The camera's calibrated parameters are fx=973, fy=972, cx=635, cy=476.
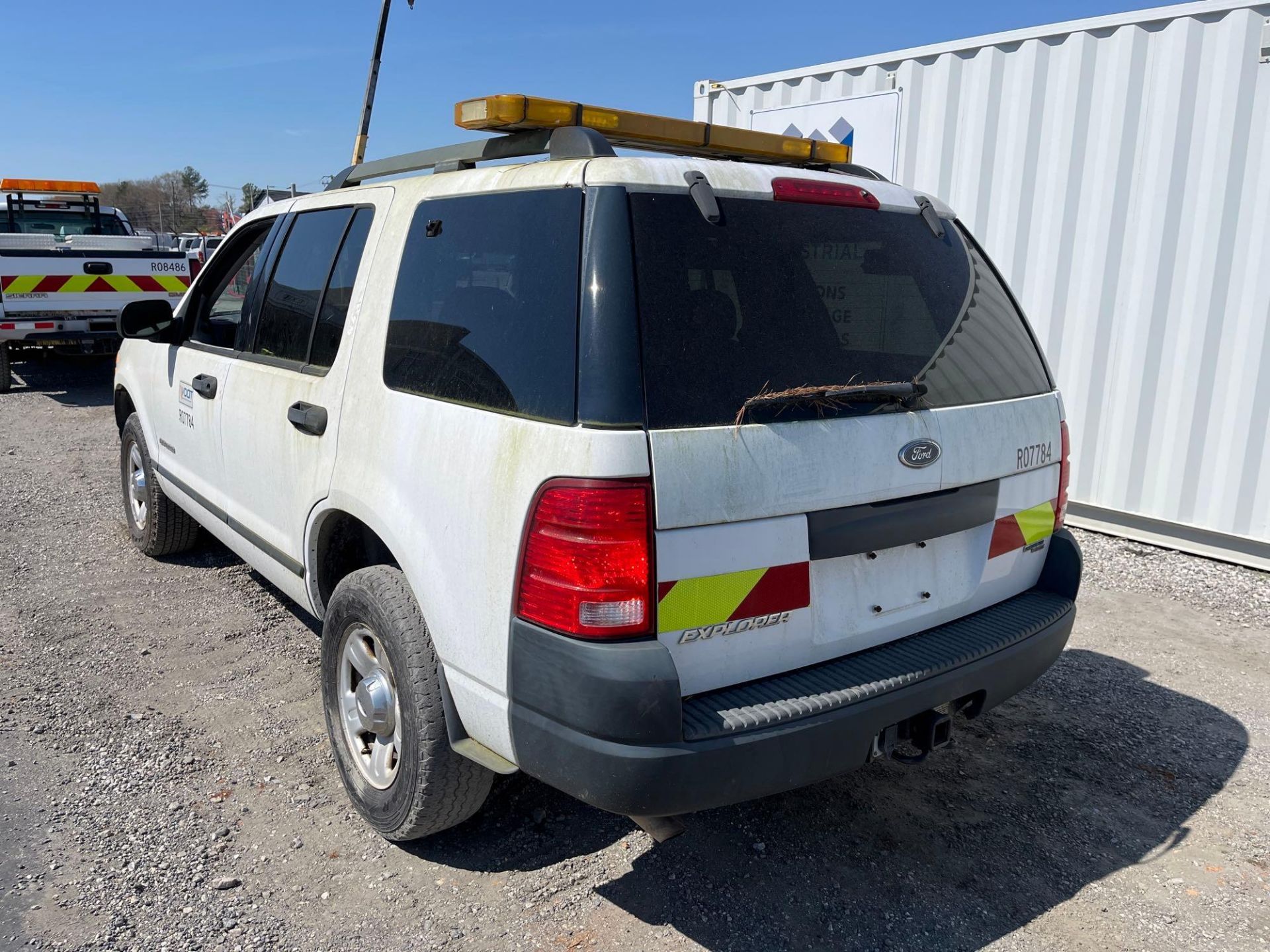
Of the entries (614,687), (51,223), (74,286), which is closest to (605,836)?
(614,687)

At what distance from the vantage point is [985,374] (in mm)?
2930

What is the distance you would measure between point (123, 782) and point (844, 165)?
3.24 m

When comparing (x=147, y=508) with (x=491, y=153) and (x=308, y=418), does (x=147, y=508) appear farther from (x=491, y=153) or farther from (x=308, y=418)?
(x=491, y=153)

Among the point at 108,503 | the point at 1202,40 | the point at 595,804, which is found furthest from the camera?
the point at 108,503

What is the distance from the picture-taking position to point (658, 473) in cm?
218

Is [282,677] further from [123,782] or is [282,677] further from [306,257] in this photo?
[306,257]

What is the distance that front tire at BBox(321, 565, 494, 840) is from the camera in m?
2.65

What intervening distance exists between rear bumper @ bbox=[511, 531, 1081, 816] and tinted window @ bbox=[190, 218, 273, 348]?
2647mm

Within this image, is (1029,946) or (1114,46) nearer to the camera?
(1029,946)

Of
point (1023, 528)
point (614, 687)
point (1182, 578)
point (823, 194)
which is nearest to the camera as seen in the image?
point (614, 687)

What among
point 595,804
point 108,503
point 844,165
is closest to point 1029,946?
point 595,804

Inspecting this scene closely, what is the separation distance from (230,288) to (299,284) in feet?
3.41

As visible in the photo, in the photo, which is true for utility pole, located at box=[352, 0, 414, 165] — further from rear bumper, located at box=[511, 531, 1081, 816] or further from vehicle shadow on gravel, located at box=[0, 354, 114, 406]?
rear bumper, located at box=[511, 531, 1081, 816]

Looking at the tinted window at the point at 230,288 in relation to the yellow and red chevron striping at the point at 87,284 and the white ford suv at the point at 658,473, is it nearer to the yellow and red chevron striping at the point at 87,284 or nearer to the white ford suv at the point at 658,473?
the white ford suv at the point at 658,473
